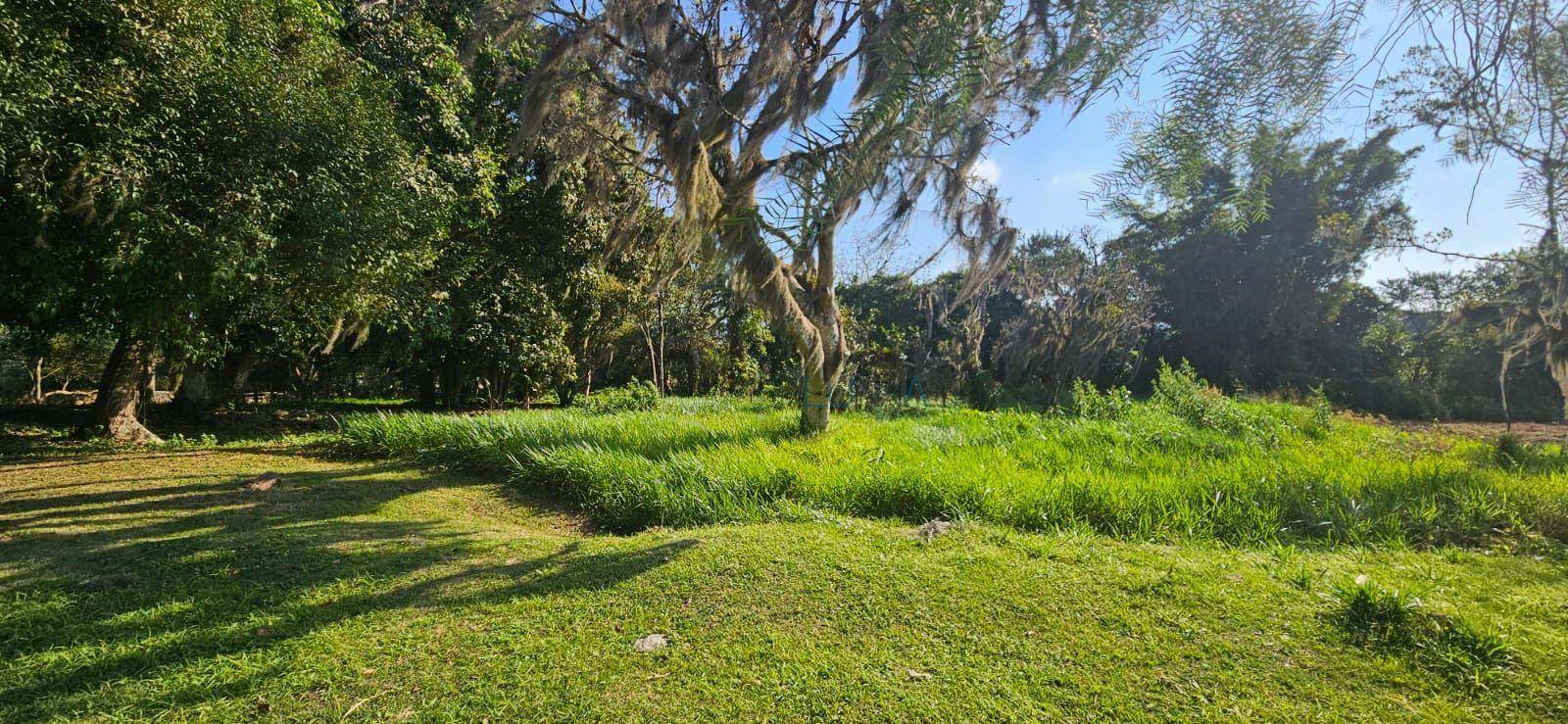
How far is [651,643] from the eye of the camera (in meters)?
2.08

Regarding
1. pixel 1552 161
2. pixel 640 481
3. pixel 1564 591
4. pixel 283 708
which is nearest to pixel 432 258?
pixel 640 481

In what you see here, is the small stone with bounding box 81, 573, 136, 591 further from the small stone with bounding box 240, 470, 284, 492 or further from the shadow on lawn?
the small stone with bounding box 240, 470, 284, 492

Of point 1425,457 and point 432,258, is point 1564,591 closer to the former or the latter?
point 1425,457

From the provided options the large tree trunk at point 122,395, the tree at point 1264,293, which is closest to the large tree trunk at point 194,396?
the large tree trunk at point 122,395

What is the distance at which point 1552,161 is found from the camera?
1.46 meters

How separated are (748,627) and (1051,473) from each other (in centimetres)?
279

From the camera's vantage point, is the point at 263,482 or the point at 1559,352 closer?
the point at 263,482

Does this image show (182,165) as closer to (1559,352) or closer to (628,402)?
(628,402)

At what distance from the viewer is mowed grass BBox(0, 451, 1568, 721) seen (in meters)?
1.71

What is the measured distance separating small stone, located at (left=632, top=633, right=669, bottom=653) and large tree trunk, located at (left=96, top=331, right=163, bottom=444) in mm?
9007

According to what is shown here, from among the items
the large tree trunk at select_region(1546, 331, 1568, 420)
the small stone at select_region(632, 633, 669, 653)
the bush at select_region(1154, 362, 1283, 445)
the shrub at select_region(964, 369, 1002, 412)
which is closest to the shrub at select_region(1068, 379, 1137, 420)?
the bush at select_region(1154, 362, 1283, 445)

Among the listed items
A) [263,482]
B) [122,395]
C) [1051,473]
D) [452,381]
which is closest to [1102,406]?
[1051,473]

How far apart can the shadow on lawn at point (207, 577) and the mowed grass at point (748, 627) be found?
A: 1 centimetres

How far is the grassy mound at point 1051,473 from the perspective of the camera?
319 centimetres
